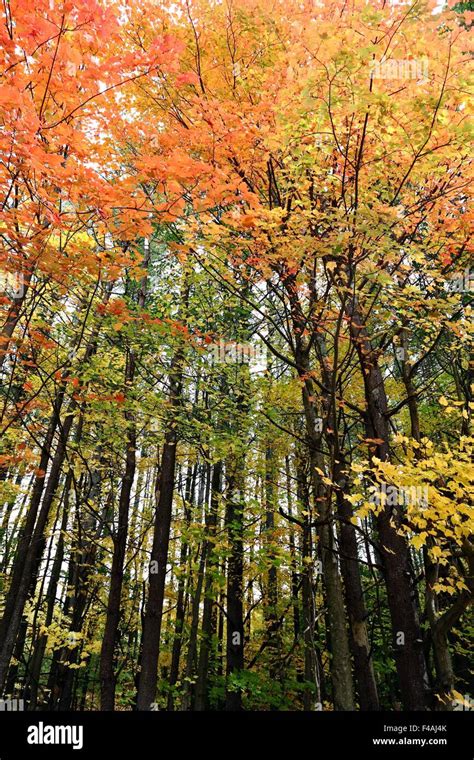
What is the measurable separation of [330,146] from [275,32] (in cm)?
268

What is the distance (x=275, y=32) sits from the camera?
573 centimetres

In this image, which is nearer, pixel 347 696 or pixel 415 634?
pixel 347 696

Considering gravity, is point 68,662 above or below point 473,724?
above

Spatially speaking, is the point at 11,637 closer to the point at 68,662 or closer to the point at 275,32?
the point at 68,662

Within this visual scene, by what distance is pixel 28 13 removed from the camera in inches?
137

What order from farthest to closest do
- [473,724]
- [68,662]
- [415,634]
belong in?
[68,662], [415,634], [473,724]

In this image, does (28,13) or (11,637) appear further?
(11,637)

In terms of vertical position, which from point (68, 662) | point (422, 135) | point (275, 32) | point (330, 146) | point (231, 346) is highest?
point (275, 32)

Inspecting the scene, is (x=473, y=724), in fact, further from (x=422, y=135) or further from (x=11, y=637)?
(x=11, y=637)

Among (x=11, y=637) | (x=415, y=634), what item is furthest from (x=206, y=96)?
(x=11, y=637)

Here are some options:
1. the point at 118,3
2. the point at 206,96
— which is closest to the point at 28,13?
the point at 206,96

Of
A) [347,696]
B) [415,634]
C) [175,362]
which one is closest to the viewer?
[347,696]

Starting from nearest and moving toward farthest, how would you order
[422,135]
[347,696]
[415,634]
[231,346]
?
[422,135] → [347,696] → [415,634] → [231,346]

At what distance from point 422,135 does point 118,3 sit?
537 centimetres
